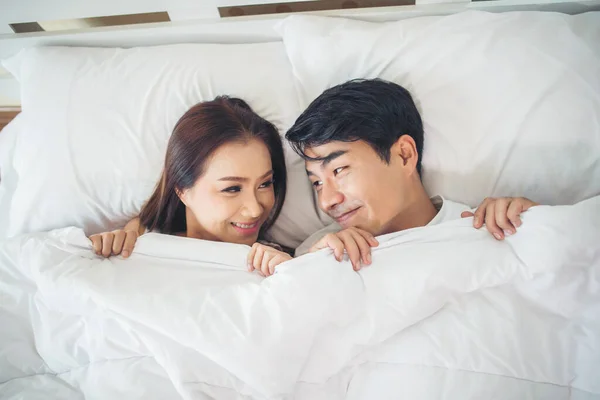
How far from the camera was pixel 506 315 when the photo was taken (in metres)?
0.89

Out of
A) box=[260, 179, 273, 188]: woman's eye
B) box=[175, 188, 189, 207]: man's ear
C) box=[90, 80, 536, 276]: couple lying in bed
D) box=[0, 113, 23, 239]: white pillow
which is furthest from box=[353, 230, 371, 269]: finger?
box=[0, 113, 23, 239]: white pillow

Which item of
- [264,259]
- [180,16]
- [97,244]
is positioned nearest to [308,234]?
[264,259]

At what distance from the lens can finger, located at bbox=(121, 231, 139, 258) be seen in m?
1.08

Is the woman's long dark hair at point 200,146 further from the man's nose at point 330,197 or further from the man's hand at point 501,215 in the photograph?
the man's hand at point 501,215

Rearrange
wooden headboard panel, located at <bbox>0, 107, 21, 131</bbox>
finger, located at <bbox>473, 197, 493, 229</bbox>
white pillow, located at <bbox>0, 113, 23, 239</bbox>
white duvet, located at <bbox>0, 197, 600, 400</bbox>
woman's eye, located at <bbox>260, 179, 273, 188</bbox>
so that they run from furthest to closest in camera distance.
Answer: wooden headboard panel, located at <bbox>0, 107, 21, 131</bbox> < white pillow, located at <bbox>0, 113, 23, 239</bbox> < woman's eye, located at <bbox>260, 179, 273, 188</bbox> < finger, located at <bbox>473, 197, 493, 229</bbox> < white duvet, located at <bbox>0, 197, 600, 400</bbox>

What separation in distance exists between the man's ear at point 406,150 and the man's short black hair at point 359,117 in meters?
0.02

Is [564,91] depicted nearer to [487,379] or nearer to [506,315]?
[506,315]

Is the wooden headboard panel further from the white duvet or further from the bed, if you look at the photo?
the white duvet

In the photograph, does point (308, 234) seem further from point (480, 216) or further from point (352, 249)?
point (480, 216)

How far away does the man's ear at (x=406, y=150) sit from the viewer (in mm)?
1166

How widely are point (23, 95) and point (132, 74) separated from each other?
1.09 ft

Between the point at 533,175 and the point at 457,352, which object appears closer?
the point at 457,352

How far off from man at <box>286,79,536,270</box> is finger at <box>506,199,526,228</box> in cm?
9

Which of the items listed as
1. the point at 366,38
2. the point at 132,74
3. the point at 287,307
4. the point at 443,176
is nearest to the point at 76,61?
the point at 132,74
